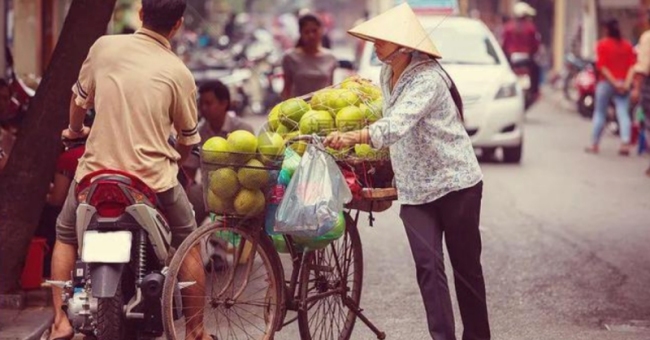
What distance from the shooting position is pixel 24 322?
8117mm

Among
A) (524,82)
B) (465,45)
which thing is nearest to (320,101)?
(465,45)

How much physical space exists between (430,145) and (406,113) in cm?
24

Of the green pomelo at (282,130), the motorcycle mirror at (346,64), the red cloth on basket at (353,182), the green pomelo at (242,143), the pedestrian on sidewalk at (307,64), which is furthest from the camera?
the motorcycle mirror at (346,64)

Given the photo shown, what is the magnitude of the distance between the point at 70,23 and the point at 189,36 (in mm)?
24600

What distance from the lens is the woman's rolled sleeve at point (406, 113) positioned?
623 centimetres

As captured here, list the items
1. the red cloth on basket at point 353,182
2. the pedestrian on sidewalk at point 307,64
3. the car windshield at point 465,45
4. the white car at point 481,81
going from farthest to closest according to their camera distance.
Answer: the car windshield at point 465,45 < the white car at point 481,81 < the pedestrian on sidewalk at point 307,64 < the red cloth on basket at point 353,182

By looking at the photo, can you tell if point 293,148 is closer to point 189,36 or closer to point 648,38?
point 648,38

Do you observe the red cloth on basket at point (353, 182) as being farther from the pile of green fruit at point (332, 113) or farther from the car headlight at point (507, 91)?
the car headlight at point (507, 91)

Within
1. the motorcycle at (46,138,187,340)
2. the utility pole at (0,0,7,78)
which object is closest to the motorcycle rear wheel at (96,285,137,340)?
the motorcycle at (46,138,187,340)

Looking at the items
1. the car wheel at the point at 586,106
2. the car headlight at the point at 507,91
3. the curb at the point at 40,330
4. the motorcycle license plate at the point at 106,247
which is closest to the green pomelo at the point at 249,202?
the motorcycle license plate at the point at 106,247

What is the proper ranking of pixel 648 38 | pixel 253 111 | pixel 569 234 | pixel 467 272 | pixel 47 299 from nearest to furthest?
pixel 467 272 < pixel 47 299 < pixel 569 234 < pixel 648 38 < pixel 253 111

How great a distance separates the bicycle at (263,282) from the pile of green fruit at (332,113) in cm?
17

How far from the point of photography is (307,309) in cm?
689

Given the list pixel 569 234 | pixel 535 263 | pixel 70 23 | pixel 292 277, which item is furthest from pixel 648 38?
pixel 292 277
